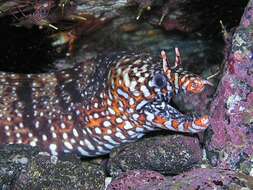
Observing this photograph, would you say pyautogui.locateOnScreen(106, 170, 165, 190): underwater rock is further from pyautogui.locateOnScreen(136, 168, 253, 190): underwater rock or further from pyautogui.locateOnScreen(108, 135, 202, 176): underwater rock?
pyautogui.locateOnScreen(108, 135, 202, 176): underwater rock

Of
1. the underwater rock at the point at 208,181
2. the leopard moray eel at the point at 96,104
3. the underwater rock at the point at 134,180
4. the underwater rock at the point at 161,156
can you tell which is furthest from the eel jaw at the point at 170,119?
the underwater rock at the point at 208,181

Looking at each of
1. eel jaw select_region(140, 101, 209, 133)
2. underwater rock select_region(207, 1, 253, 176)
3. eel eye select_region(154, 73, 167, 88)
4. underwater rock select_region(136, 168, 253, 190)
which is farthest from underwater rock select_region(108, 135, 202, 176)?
underwater rock select_region(136, 168, 253, 190)

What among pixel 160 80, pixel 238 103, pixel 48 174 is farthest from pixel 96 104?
pixel 238 103

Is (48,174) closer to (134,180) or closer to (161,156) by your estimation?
(134,180)

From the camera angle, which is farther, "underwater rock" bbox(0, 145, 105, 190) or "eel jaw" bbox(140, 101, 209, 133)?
"eel jaw" bbox(140, 101, 209, 133)

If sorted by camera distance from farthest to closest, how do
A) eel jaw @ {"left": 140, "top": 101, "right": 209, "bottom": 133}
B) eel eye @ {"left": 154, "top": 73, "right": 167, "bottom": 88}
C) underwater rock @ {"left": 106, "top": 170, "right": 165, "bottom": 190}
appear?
eel eye @ {"left": 154, "top": 73, "right": 167, "bottom": 88}
eel jaw @ {"left": 140, "top": 101, "right": 209, "bottom": 133}
underwater rock @ {"left": 106, "top": 170, "right": 165, "bottom": 190}

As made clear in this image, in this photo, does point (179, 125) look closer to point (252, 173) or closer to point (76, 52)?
point (252, 173)

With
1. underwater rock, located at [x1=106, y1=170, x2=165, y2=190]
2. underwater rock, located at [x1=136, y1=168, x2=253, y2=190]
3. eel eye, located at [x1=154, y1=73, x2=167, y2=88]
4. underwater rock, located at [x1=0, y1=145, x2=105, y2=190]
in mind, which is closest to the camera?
underwater rock, located at [x1=136, y1=168, x2=253, y2=190]

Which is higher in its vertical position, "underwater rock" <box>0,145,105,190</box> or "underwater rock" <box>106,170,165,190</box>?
"underwater rock" <box>106,170,165,190</box>
